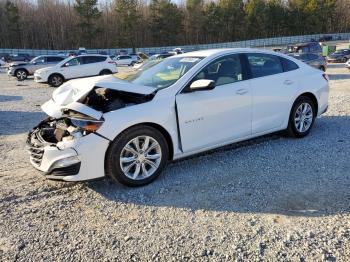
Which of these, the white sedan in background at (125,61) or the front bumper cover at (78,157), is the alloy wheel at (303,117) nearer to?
the front bumper cover at (78,157)

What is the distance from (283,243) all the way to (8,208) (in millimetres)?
2926

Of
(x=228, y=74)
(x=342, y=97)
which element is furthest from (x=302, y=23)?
(x=228, y=74)

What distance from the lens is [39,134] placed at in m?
4.71

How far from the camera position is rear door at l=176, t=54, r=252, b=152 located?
15.6 feet

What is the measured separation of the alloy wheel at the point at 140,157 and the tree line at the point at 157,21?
74.9m

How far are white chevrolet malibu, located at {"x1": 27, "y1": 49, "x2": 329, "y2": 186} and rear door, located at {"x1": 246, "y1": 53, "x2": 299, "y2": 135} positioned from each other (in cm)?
2

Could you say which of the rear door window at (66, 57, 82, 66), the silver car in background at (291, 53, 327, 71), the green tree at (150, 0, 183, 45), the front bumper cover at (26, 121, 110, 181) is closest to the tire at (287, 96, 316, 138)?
the front bumper cover at (26, 121, 110, 181)

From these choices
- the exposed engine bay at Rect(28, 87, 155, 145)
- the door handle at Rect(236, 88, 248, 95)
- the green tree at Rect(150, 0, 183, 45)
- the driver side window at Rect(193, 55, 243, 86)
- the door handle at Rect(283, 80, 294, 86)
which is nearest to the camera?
the exposed engine bay at Rect(28, 87, 155, 145)

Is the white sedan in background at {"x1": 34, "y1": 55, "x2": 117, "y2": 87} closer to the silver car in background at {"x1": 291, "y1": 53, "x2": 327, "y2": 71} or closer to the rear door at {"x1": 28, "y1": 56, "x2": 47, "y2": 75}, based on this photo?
the rear door at {"x1": 28, "y1": 56, "x2": 47, "y2": 75}

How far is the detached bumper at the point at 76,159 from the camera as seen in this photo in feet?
13.5

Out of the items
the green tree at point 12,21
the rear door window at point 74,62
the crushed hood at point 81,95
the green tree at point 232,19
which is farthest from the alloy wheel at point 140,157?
the green tree at point 232,19

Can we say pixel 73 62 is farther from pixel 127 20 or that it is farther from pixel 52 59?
pixel 127 20

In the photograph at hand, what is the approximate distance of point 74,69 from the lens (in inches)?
791

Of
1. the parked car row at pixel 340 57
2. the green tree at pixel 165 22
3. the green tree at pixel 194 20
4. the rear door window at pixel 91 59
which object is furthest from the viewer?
the green tree at pixel 194 20
